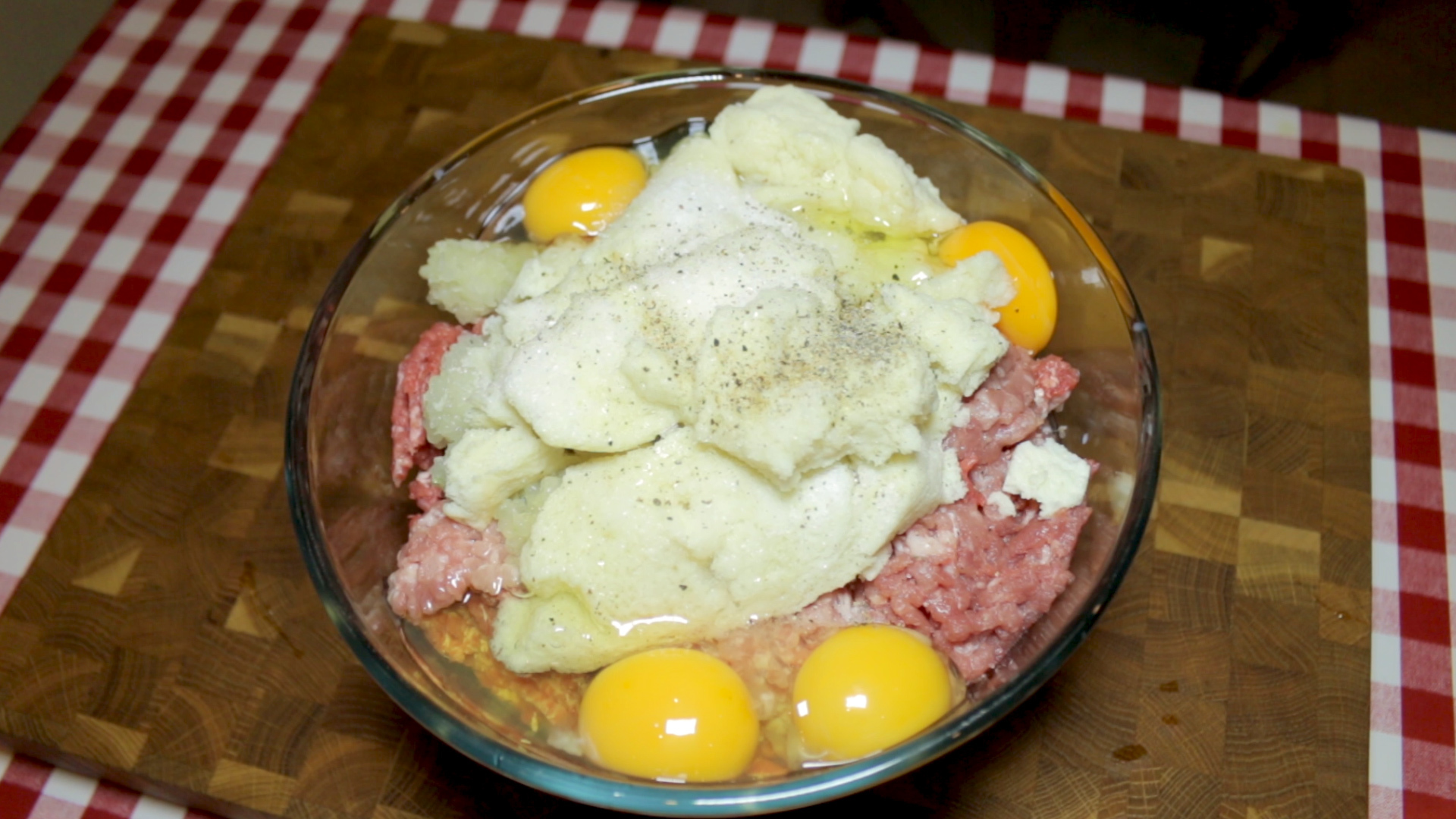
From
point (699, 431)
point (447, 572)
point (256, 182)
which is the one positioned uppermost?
point (699, 431)

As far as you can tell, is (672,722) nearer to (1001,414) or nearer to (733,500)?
(733,500)

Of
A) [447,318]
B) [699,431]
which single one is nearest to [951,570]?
[699,431]

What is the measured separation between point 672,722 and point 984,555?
26.1 inches

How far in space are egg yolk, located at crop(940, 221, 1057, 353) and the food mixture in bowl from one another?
0.20 ft

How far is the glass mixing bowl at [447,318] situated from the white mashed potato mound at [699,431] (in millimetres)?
205

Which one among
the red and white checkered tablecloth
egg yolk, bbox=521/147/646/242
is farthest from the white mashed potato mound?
the red and white checkered tablecloth

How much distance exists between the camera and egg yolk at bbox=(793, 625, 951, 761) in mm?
2018

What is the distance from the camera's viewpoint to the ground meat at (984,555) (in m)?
2.12

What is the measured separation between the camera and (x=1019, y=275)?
2.44m

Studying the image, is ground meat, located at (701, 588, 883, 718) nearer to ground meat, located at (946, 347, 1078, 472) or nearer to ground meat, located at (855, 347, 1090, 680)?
ground meat, located at (855, 347, 1090, 680)

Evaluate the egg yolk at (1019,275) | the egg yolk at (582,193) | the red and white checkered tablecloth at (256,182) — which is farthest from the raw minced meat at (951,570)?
the red and white checkered tablecloth at (256,182)

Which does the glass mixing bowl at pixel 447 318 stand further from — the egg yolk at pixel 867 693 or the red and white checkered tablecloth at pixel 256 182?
the red and white checkered tablecloth at pixel 256 182

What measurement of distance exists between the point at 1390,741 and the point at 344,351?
7.74ft

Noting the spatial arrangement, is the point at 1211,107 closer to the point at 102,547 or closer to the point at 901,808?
the point at 901,808
